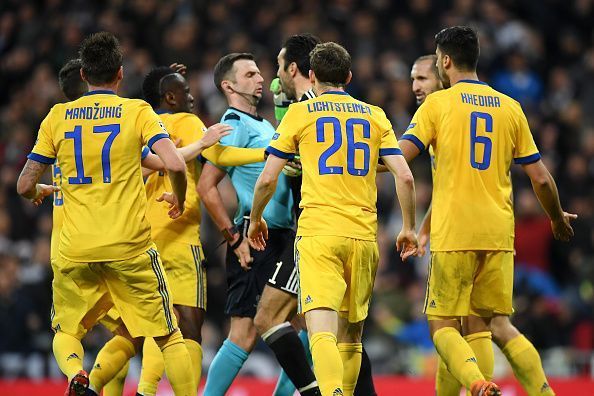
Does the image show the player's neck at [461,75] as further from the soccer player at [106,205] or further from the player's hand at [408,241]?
the soccer player at [106,205]

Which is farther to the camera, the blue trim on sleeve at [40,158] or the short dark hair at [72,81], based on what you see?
the short dark hair at [72,81]

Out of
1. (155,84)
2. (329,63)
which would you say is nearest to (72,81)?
(155,84)

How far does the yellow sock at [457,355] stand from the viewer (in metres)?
6.72

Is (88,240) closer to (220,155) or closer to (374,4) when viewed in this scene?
(220,155)

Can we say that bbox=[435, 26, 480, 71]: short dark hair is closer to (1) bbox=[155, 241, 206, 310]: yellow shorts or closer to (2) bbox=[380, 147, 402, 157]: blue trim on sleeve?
(2) bbox=[380, 147, 402, 157]: blue trim on sleeve

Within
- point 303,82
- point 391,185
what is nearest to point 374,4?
point 391,185

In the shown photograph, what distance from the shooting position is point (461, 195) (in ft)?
23.1

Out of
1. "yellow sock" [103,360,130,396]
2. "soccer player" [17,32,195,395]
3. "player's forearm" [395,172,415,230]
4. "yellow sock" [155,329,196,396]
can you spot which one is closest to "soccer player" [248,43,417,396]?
"player's forearm" [395,172,415,230]

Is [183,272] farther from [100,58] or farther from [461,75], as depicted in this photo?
[461,75]

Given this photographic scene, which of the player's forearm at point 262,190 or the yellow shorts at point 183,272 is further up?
the player's forearm at point 262,190

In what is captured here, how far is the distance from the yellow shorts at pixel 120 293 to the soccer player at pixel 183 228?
0.84m

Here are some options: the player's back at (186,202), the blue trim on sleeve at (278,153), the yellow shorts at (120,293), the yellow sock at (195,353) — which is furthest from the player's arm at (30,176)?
the yellow sock at (195,353)

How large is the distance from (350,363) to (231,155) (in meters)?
1.66

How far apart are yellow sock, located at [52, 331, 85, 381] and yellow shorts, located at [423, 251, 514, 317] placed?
223cm
